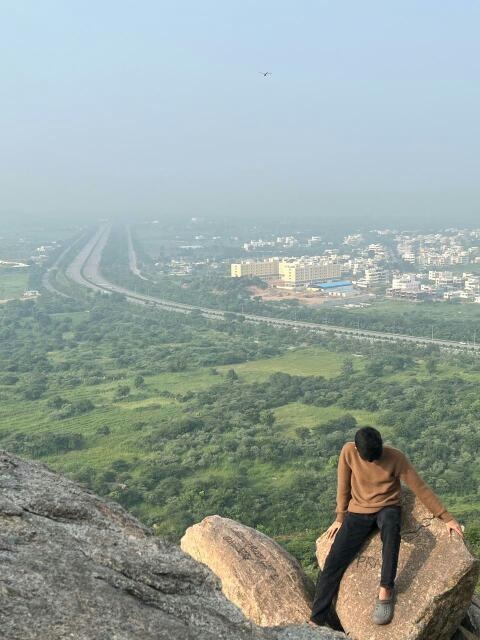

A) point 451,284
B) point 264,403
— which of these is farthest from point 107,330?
point 451,284

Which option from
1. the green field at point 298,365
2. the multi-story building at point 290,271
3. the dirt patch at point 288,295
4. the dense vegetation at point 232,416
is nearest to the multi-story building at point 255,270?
the multi-story building at point 290,271

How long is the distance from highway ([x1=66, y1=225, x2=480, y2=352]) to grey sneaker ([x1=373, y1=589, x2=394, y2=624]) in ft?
149

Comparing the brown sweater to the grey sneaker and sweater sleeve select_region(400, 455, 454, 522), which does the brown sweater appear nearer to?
sweater sleeve select_region(400, 455, 454, 522)

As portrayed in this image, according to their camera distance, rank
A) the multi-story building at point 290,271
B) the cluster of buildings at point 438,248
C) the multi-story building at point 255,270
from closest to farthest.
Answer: the multi-story building at point 290,271 < the multi-story building at point 255,270 < the cluster of buildings at point 438,248

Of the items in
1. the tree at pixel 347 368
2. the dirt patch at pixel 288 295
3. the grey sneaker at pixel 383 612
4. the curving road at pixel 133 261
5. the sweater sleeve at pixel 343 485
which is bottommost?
the dirt patch at pixel 288 295

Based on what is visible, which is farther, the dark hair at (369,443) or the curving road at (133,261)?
the curving road at (133,261)

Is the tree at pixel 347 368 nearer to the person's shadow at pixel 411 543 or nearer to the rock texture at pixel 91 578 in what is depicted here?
the person's shadow at pixel 411 543

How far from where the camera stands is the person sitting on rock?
4.75m

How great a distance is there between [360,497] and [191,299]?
7120 centimetres

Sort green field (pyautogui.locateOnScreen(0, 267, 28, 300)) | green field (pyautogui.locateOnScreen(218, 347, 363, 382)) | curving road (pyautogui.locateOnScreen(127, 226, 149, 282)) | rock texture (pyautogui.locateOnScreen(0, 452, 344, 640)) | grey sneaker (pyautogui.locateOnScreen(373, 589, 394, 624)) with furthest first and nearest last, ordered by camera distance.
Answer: curving road (pyautogui.locateOnScreen(127, 226, 149, 282)) → green field (pyautogui.locateOnScreen(0, 267, 28, 300)) → green field (pyautogui.locateOnScreen(218, 347, 363, 382)) → grey sneaker (pyautogui.locateOnScreen(373, 589, 394, 624)) → rock texture (pyautogui.locateOnScreen(0, 452, 344, 640))

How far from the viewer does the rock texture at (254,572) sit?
5449 mm

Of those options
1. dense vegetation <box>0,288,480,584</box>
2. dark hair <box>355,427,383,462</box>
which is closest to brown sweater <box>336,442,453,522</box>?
dark hair <box>355,427,383,462</box>

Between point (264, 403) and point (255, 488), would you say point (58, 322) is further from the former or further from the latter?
point (255, 488)

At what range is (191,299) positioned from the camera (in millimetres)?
75812
